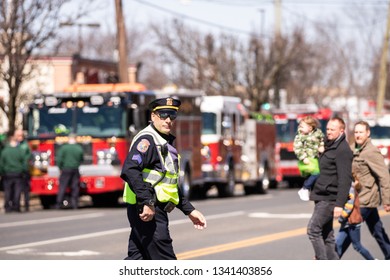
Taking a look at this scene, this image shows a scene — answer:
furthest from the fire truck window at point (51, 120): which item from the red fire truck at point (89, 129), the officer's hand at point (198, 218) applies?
the officer's hand at point (198, 218)

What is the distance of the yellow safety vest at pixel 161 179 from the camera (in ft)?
28.1

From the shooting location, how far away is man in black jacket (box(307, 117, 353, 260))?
37.8ft

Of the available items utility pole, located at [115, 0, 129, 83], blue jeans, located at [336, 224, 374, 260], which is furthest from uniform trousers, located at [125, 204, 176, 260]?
utility pole, located at [115, 0, 129, 83]

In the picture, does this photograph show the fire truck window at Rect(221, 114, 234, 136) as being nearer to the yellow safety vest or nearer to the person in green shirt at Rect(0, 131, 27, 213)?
the person in green shirt at Rect(0, 131, 27, 213)

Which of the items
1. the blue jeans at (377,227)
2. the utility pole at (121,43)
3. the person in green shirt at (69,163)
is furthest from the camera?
the utility pole at (121,43)

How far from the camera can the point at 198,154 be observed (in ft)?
98.0

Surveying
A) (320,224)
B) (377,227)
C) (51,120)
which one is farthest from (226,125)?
(320,224)

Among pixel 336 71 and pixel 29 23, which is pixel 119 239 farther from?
pixel 336 71

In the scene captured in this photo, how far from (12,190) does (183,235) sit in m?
7.34

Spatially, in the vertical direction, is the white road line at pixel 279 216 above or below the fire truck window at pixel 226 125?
below

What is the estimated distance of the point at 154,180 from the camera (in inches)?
338

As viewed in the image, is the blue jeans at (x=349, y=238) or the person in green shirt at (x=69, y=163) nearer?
the blue jeans at (x=349, y=238)

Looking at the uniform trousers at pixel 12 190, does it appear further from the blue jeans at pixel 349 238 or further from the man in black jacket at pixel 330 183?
the man in black jacket at pixel 330 183
